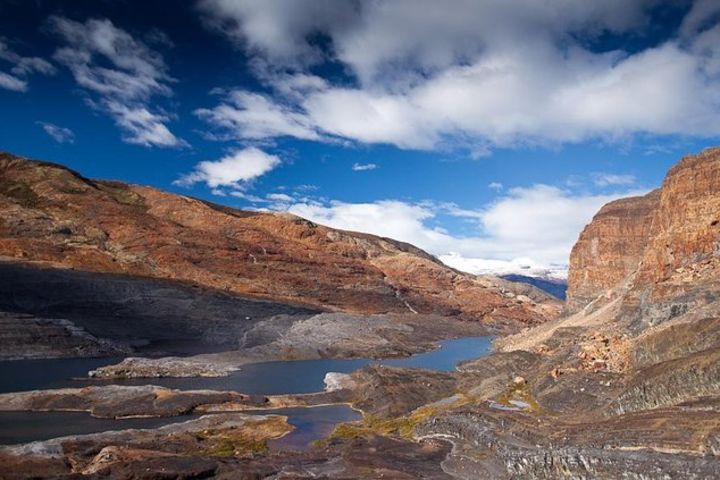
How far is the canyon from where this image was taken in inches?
1323

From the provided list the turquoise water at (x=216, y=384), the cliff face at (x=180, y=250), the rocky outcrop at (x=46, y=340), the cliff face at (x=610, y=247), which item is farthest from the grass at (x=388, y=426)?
the cliff face at (x=180, y=250)

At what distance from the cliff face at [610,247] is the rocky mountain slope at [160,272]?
36275 millimetres

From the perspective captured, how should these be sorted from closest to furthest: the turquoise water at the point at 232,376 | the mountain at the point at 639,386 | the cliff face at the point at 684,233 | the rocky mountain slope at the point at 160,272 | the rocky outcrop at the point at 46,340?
the mountain at the point at 639,386
the cliff face at the point at 684,233
the turquoise water at the point at 232,376
the rocky outcrop at the point at 46,340
the rocky mountain slope at the point at 160,272

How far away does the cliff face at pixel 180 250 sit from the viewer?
145 metres

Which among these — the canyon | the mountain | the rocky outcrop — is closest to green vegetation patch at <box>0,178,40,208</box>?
the canyon

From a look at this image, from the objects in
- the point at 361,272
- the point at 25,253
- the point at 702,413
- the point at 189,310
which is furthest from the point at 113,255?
the point at 702,413

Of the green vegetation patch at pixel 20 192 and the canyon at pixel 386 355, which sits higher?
the green vegetation patch at pixel 20 192

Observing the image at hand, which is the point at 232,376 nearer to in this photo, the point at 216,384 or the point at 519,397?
the point at 216,384

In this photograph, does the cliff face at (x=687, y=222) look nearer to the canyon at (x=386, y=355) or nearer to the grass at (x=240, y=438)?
the canyon at (x=386, y=355)

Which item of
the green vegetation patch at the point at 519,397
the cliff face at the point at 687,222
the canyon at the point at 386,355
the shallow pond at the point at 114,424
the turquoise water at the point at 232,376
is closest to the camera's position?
the canyon at the point at 386,355

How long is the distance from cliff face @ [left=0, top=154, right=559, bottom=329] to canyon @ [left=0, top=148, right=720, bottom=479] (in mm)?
887

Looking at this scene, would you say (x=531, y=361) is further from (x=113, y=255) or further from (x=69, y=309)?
(x=113, y=255)

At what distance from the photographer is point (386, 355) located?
112812 mm

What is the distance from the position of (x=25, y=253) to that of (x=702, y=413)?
139 meters
